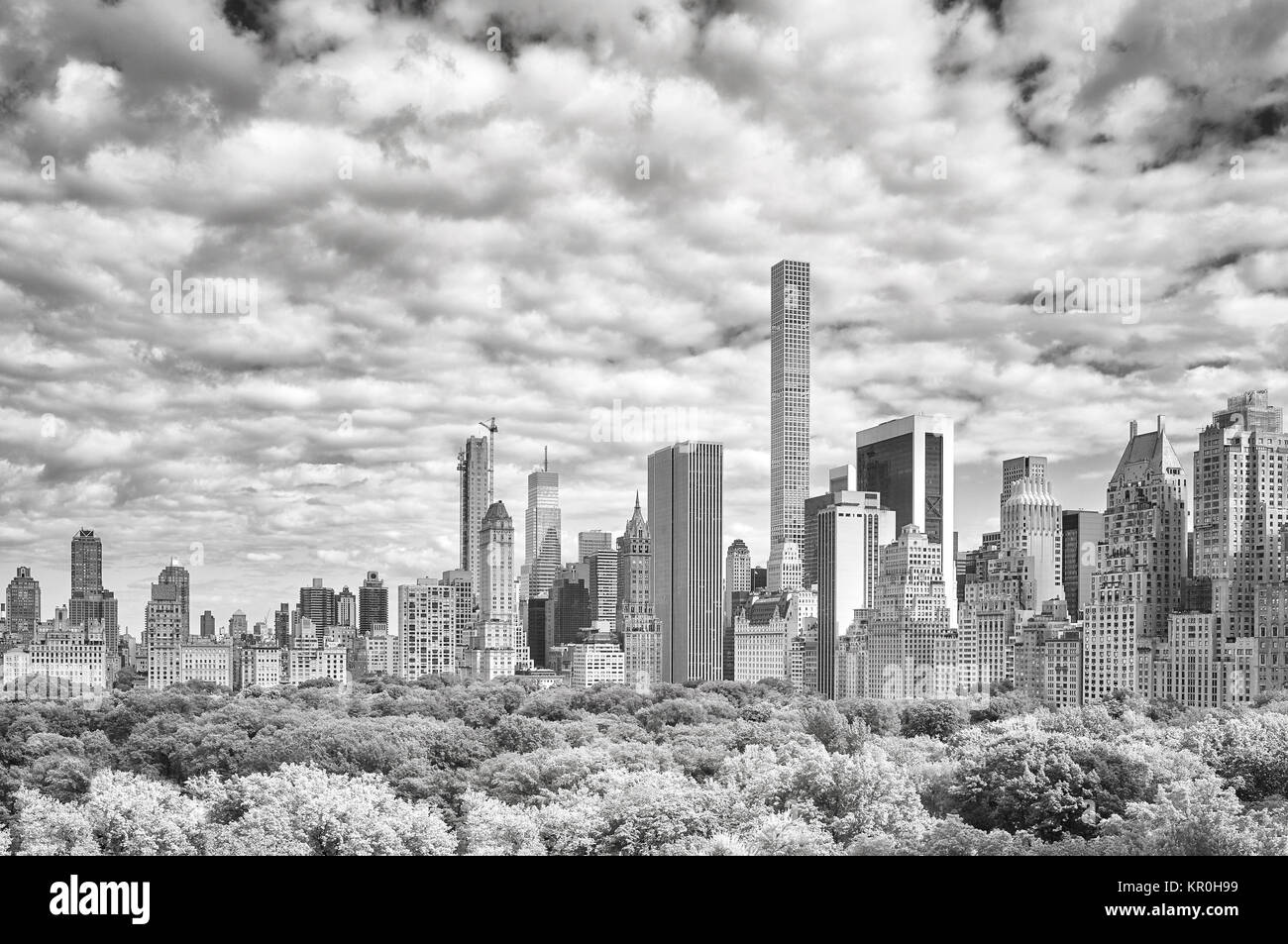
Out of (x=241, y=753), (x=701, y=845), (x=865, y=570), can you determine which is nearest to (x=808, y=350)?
(x=865, y=570)

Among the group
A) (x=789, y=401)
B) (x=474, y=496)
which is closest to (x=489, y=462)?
(x=474, y=496)

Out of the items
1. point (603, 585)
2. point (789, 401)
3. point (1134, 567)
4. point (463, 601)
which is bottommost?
point (463, 601)

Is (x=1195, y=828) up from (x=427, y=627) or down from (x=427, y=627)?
up

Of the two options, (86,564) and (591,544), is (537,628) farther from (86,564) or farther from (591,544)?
(86,564)

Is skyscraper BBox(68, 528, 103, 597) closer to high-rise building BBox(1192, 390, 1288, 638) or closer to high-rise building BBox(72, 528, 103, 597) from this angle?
high-rise building BBox(72, 528, 103, 597)

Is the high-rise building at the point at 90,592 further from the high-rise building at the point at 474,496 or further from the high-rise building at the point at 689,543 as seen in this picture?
the high-rise building at the point at 689,543

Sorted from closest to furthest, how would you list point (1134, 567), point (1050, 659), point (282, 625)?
point (1134, 567) → point (1050, 659) → point (282, 625)
